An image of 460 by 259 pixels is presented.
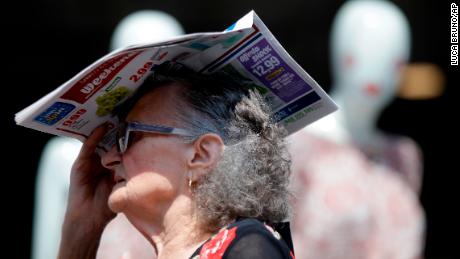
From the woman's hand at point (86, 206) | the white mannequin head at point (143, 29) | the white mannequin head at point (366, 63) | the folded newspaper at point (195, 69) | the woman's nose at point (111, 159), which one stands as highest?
the folded newspaper at point (195, 69)

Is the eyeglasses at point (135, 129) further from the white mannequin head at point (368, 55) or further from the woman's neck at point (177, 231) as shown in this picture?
the white mannequin head at point (368, 55)

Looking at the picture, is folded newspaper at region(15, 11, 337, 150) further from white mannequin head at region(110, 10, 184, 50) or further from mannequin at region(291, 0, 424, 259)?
white mannequin head at region(110, 10, 184, 50)

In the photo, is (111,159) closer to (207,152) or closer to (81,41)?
(207,152)

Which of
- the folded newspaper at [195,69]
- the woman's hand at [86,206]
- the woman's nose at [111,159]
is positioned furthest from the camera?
the woman's hand at [86,206]

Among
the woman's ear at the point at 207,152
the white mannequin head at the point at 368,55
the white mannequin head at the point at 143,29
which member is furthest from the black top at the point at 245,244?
the white mannequin head at the point at 368,55

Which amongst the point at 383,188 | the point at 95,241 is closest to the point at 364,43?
the point at 383,188

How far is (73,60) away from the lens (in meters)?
6.00

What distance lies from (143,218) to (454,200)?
4.65 metres

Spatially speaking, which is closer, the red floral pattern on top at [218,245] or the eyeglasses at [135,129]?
the red floral pattern on top at [218,245]

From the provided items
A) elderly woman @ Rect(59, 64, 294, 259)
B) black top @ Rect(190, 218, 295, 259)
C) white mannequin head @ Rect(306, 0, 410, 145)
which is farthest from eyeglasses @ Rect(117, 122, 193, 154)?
white mannequin head @ Rect(306, 0, 410, 145)

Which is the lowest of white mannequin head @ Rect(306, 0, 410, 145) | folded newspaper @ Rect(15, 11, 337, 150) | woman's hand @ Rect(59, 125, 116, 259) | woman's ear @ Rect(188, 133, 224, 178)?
white mannequin head @ Rect(306, 0, 410, 145)

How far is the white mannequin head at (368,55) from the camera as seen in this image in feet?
15.0

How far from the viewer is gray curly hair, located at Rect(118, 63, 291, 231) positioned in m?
1.99

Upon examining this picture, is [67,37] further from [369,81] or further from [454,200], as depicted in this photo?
[454,200]
